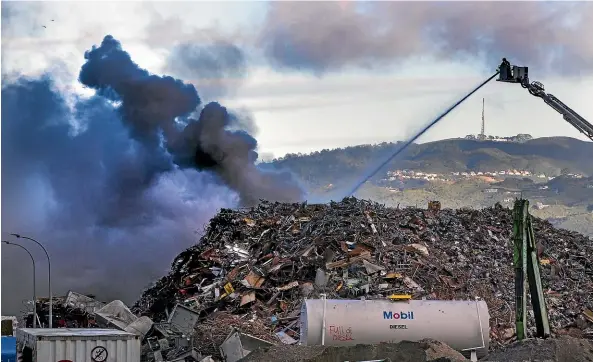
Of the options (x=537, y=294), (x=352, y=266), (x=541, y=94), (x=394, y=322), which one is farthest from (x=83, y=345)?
(x=541, y=94)

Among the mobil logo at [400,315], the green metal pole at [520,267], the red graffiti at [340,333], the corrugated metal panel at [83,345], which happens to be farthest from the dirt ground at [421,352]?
the corrugated metal panel at [83,345]

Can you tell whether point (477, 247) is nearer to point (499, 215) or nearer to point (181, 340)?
point (499, 215)

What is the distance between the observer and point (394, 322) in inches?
1374

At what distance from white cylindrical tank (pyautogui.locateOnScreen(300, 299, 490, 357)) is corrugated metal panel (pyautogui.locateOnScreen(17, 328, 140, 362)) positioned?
6090 mm

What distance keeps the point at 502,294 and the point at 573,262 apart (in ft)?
26.1

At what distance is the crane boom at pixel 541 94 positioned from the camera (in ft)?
140

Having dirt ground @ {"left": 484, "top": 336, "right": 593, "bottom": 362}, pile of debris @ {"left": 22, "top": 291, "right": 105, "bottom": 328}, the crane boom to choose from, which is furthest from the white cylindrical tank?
pile of debris @ {"left": 22, "top": 291, "right": 105, "bottom": 328}

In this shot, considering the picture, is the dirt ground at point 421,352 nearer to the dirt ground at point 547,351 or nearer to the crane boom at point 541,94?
the dirt ground at point 547,351

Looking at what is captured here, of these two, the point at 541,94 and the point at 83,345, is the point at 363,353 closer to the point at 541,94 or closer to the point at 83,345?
the point at 83,345

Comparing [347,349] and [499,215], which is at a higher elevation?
[499,215]

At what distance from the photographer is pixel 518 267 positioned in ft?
117


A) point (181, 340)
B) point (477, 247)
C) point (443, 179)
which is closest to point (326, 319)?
point (181, 340)

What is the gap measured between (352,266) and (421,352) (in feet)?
35.7

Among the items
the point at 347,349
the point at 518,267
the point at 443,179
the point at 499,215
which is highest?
the point at 443,179
